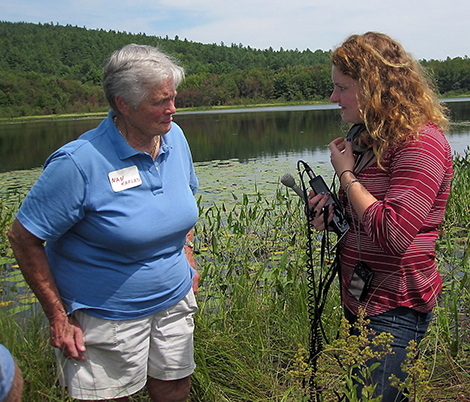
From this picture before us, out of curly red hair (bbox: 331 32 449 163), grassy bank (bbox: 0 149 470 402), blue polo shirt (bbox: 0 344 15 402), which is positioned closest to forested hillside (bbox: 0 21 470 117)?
grassy bank (bbox: 0 149 470 402)

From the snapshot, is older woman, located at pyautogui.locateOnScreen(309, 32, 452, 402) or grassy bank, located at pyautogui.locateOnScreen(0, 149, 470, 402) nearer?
older woman, located at pyautogui.locateOnScreen(309, 32, 452, 402)

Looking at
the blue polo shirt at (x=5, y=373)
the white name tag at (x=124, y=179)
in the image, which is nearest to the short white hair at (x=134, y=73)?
the white name tag at (x=124, y=179)

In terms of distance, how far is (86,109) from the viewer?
66938 millimetres

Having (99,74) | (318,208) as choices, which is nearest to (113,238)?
(318,208)

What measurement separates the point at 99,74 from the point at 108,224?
71411mm

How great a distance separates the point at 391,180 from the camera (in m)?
1.41

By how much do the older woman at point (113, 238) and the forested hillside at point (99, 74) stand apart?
147ft

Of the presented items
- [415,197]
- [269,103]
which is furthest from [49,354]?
[269,103]

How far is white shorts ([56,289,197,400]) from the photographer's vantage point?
5.32 feet

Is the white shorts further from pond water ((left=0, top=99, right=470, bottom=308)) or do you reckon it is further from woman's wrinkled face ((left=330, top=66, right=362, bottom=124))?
pond water ((left=0, top=99, right=470, bottom=308))

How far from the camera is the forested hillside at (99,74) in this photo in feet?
214

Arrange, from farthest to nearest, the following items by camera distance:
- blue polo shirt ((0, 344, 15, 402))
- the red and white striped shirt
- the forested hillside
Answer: the forested hillside, the red and white striped shirt, blue polo shirt ((0, 344, 15, 402))

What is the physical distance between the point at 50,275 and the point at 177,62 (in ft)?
3.09

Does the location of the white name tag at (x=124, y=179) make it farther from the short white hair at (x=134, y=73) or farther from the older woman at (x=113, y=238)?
the short white hair at (x=134, y=73)
